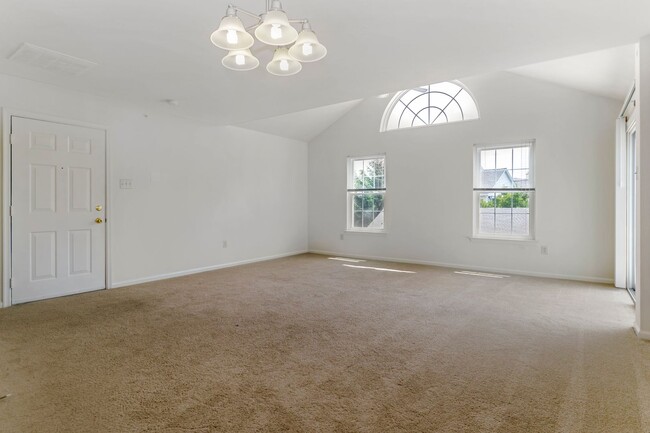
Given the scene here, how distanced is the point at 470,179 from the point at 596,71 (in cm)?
216

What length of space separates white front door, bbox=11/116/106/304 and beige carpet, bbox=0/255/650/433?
0.30 meters

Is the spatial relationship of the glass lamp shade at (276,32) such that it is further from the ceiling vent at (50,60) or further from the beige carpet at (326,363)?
the ceiling vent at (50,60)

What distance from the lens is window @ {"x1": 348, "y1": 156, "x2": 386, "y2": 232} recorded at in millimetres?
6879

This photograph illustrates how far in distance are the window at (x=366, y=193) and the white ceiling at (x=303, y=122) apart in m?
0.95

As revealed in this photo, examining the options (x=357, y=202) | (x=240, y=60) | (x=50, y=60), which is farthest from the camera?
(x=357, y=202)

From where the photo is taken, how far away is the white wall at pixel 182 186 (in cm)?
452

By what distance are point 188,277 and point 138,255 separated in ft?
2.51

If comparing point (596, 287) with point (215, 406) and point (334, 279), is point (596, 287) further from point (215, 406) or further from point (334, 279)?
point (215, 406)

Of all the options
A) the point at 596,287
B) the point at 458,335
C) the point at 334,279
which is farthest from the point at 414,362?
the point at 596,287

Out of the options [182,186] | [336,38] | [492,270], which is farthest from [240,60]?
[492,270]

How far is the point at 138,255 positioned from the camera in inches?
192

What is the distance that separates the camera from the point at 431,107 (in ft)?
20.3

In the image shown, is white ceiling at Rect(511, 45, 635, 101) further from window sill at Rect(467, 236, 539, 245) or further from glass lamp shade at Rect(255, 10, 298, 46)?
glass lamp shade at Rect(255, 10, 298, 46)

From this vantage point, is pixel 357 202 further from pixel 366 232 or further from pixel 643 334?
pixel 643 334
